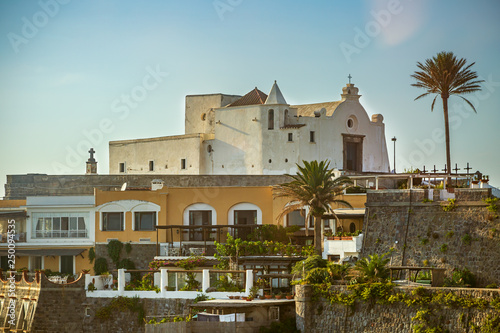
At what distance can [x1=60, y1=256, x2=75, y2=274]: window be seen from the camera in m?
57.9

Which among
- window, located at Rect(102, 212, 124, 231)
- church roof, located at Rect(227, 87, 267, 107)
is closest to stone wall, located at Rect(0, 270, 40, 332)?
window, located at Rect(102, 212, 124, 231)

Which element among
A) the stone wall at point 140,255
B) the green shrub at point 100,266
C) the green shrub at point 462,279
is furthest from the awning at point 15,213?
the green shrub at point 462,279

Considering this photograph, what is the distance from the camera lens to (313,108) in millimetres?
69062

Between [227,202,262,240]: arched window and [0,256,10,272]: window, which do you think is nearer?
[227,202,262,240]: arched window

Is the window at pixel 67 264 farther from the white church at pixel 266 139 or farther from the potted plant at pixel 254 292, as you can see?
the potted plant at pixel 254 292

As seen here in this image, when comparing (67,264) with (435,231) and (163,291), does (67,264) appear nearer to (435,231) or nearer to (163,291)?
(163,291)

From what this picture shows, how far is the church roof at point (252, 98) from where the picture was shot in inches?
2702

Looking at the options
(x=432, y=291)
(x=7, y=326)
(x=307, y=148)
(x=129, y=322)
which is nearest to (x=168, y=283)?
(x=129, y=322)

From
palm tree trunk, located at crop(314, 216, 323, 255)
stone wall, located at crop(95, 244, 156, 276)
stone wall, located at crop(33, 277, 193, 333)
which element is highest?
palm tree trunk, located at crop(314, 216, 323, 255)

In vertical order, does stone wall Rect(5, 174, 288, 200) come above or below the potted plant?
above

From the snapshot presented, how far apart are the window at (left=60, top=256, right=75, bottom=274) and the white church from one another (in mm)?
13880

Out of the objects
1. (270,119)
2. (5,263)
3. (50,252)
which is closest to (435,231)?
(270,119)

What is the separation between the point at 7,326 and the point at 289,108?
80.8 ft

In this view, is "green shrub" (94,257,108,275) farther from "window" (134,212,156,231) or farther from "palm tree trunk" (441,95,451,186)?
"palm tree trunk" (441,95,451,186)
